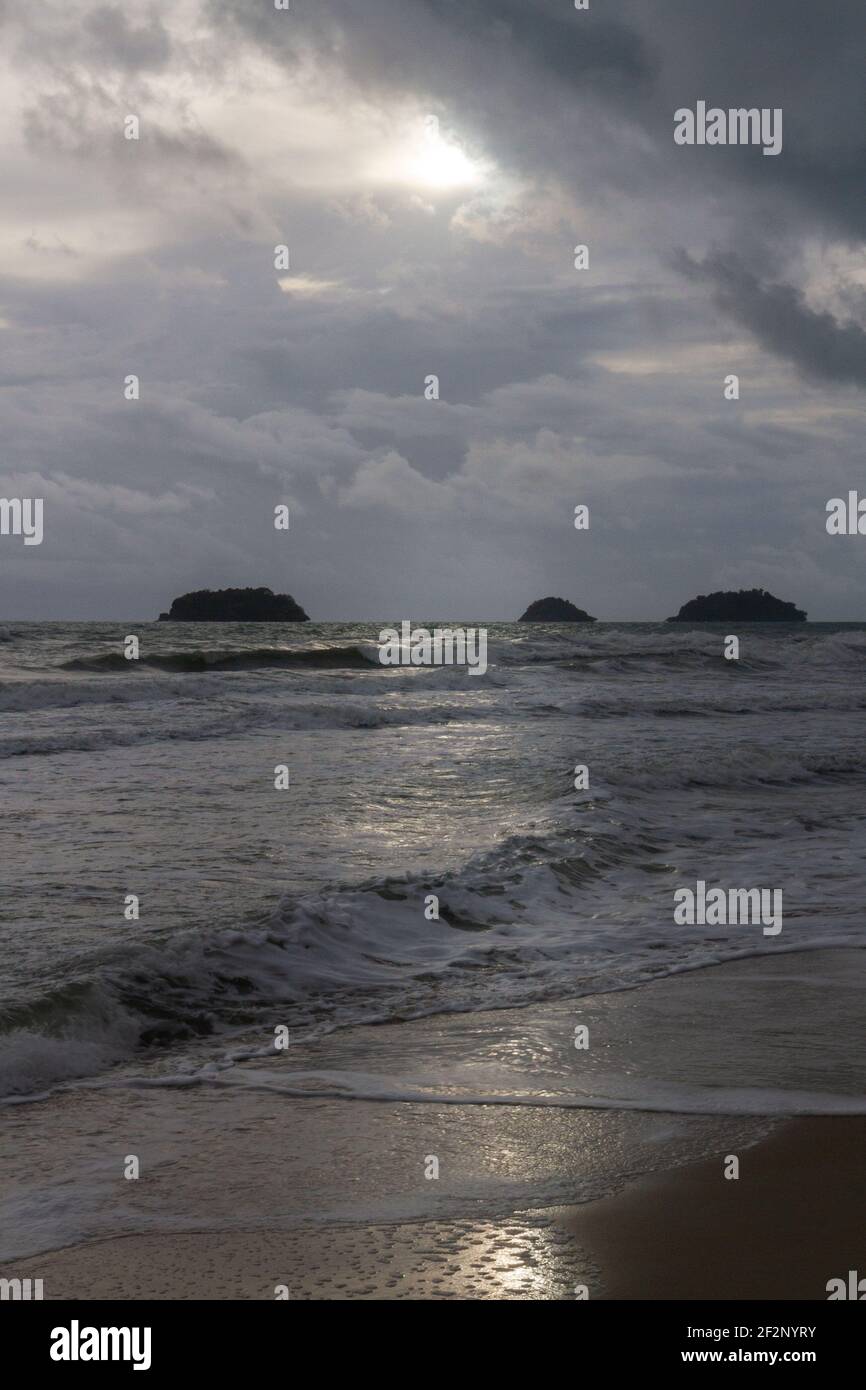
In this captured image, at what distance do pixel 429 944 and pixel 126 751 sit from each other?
33.0ft

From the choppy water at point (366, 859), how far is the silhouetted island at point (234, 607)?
235ft

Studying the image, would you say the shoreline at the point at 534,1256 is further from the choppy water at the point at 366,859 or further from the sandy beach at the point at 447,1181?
the choppy water at the point at 366,859

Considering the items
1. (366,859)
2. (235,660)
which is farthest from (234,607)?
(366,859)

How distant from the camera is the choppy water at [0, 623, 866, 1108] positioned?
630 cm

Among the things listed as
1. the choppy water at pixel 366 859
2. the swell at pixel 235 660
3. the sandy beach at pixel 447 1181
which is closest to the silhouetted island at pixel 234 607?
the swell at pixel 235 660

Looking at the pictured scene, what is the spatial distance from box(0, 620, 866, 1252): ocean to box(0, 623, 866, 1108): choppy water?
32mm

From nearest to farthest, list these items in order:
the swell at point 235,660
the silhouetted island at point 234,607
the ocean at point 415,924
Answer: the ocean at point 415,924, the swell at point 235,660, the silhouetted island at point 234,607

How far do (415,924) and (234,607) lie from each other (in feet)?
293

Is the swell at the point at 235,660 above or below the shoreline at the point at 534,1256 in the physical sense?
above

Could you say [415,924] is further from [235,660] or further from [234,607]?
[234,607]

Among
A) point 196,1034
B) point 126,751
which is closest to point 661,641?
point 126,751

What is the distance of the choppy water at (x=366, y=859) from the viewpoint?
630cm

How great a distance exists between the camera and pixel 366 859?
9508 mm
